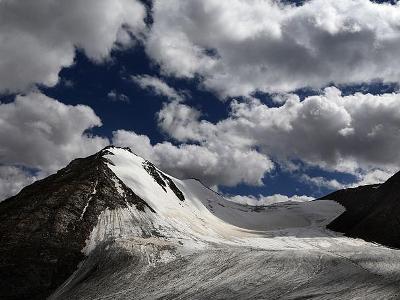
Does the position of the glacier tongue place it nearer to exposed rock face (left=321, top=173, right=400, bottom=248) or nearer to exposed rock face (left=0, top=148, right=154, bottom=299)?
exposed rock face (left=0, top=148, right=154, bottom=299)

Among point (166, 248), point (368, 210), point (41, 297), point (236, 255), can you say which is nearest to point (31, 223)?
point (41, 297)

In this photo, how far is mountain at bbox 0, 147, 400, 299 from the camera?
54031mm

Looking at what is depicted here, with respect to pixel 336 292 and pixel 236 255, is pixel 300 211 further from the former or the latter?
pixel 336 292

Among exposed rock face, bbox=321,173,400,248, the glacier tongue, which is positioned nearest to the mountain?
the glacier tongue

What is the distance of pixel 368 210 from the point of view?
110m

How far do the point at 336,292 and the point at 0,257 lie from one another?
4489cm

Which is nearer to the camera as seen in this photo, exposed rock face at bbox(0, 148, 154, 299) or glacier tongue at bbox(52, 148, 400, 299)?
glacier tongue at bbox(52, 148, 400, 299)

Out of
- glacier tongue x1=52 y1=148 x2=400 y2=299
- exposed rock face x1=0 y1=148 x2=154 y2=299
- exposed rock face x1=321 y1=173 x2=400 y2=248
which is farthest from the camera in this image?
exposed rock face x1=321 y1=173 x2=400 y2=248

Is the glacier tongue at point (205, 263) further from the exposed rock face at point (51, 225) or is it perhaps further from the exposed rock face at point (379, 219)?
the exposed rock face at point (379, 219)

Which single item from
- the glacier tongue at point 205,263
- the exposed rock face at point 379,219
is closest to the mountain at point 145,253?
the glacier tongue at point 205,263

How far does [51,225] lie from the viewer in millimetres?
72688

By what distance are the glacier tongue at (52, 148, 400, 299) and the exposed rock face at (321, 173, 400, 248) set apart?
445 cm

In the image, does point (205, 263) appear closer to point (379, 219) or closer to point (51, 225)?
point (51, 225)

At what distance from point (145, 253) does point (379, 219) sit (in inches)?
2103
